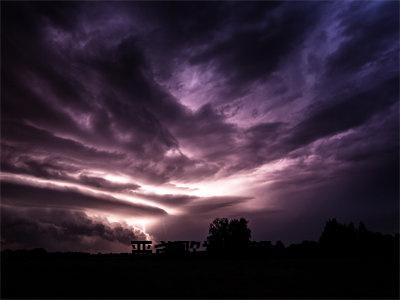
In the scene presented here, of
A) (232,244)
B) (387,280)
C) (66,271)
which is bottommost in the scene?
(387,280)

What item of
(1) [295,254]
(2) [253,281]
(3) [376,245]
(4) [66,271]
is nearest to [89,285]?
(4) [66,271]

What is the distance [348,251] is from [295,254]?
483 centimetres

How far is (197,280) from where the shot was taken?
15125 mm

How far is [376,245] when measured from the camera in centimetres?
2817

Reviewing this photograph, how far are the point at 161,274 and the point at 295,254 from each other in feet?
42.0

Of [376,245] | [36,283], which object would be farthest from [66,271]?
[376,245]

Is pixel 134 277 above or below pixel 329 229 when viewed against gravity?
below

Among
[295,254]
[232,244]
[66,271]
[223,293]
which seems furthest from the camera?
[232,244]

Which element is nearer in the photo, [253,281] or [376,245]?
[253,281]

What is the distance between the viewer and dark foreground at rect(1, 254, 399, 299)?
505 inches

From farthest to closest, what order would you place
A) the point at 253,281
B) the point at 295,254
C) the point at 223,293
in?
the point at 295,254 < the point at 253,281 < the point at 223,293

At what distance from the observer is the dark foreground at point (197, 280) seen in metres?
12.8

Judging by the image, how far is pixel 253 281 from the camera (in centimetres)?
1517

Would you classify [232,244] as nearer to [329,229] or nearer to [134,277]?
[134,277]
